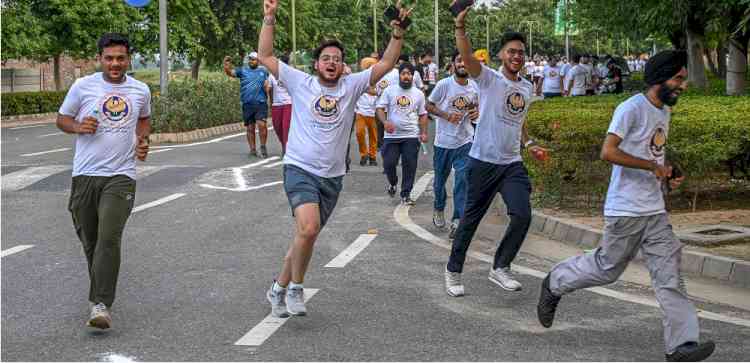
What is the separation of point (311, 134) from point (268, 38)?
24.6 inches

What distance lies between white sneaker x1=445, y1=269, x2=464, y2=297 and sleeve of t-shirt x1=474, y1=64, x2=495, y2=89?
1.29 meters

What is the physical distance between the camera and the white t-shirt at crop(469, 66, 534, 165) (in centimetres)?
805

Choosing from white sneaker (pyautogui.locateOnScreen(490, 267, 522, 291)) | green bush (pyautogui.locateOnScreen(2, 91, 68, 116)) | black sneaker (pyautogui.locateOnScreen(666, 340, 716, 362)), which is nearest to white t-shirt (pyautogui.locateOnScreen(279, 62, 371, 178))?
white sneaker (pyautogui.locateOnScreen(490, 267, 522, 291))

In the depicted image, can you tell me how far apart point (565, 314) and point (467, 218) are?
3.58 ft

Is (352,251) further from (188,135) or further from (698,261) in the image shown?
(188,135)

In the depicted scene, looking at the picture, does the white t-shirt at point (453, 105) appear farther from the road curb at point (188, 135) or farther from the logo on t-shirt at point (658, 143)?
the road curb at point (188, 135)

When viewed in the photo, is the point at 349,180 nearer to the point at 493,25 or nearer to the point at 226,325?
the point at 226,325

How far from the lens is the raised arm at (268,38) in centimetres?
710

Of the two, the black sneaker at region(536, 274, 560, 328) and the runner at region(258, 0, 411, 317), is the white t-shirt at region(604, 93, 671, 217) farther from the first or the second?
the runner at region(258, 0, 411, 317)

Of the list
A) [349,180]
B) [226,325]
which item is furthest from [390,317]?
[349,180]

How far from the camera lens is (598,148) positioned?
38.8 ft

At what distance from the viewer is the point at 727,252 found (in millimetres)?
9438

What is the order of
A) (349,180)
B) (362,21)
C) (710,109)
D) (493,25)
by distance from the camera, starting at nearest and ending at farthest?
(710,109)
(349,180)
(362,21)
(493,25)

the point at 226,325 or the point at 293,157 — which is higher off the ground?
the point at 293,157
